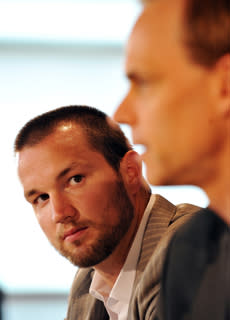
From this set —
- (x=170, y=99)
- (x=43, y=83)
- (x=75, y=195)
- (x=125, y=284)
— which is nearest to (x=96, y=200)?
(x=75, y=195)

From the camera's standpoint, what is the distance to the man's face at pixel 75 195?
3.21ft

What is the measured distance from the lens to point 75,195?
3.24 ft

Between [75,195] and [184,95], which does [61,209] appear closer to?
[75,195]

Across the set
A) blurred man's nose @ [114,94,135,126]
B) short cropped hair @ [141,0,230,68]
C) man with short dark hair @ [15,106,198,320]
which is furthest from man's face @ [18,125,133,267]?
short cropped hair @ [141,0,230,68]

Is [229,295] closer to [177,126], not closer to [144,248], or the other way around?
[177,126]

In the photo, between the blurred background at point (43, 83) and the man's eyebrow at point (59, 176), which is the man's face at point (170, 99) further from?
the blurred background at point (43, 83)

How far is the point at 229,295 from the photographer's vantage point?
0.63 m

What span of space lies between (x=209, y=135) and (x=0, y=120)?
11.8 ft

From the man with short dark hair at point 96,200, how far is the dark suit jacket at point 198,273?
0.14 meters

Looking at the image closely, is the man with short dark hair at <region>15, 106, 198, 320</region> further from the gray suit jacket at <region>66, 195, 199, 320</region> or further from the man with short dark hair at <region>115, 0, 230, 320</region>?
the man with short dark hair at <region>115, 0, 230, 320</region>

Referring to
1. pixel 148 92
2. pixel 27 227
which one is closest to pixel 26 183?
pixel 148 92

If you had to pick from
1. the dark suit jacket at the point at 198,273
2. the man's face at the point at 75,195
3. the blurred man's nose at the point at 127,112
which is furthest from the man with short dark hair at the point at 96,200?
the blurred man's nose at the point at 127,112

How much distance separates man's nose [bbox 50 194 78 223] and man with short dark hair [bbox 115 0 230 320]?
1.16 feet

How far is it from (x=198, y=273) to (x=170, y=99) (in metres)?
0.23
